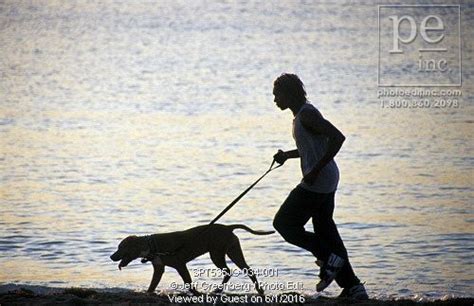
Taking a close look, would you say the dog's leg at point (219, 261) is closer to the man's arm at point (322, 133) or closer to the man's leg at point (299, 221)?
the man's leg at point (299, 221)

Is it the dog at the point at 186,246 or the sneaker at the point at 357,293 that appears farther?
the dog at the point at 186,246

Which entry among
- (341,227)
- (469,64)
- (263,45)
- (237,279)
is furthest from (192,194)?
(263,45)

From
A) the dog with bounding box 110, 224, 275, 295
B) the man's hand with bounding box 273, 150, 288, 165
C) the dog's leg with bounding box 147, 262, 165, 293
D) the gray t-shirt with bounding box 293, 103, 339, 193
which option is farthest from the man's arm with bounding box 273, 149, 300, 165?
the dog's leg with bounding box 147, 262, 165, 293

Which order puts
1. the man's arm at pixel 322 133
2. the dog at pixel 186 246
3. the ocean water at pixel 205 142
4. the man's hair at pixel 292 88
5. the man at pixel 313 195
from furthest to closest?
the ocean water at pixel 205 142 → the dog at pixel 186 246 → the man's hair at pixel 292 88 → the man at pixel 313 195 → the man's arm at pixel 322 133

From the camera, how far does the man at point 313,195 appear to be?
7438mm

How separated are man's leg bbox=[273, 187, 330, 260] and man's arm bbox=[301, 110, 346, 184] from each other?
0.15m

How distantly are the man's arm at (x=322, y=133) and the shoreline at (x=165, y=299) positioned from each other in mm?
825

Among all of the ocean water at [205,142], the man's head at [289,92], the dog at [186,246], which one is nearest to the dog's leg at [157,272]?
the dog at [186,246]

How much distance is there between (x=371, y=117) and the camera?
54.4ft

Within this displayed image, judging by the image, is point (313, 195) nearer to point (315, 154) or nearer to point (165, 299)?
point (315, 154)

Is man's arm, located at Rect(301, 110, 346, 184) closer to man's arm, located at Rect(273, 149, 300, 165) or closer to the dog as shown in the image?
man's arm, located at Rect(273, 149, 300, 165)

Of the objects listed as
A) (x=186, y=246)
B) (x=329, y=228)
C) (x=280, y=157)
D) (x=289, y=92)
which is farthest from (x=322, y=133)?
(x=186, y=246)

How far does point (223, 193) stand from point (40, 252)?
2.99m

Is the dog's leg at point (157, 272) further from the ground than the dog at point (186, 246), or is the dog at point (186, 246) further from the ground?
the dog at point (186, 246)
